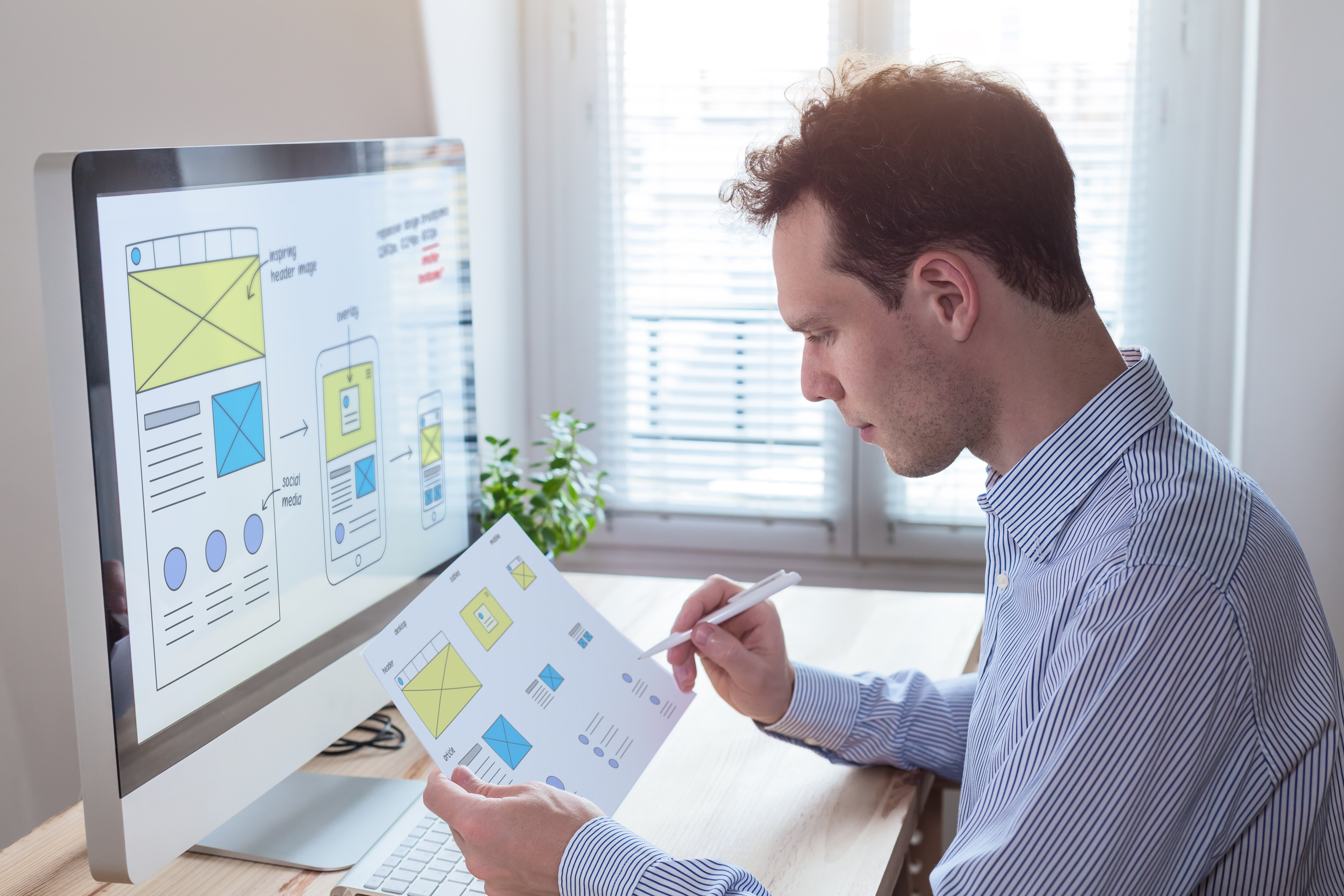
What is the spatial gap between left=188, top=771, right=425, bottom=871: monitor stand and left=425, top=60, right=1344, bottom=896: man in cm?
20

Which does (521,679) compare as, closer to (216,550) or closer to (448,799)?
(448,799)

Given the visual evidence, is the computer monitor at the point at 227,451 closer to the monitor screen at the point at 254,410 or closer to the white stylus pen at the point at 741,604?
the monitor screen at the point at 254,410

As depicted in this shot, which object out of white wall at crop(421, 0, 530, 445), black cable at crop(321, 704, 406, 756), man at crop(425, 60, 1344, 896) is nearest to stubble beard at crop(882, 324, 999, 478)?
man at crop(425, 60, 1344, 896)

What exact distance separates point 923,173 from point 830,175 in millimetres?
84

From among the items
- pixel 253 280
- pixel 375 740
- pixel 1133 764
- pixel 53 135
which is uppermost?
pixel 53 135

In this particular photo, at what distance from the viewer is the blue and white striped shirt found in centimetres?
73

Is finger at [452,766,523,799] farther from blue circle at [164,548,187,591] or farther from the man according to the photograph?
blue circle at [164,548,187,591]

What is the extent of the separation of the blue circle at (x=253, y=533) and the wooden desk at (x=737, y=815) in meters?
0.30

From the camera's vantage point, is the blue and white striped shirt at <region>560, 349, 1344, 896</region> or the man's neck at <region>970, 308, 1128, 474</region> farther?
the man's neck at <region>970, 308, 1128, 474</region>

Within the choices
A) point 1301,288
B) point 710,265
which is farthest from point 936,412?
point 710,265

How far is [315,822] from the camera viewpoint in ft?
3.51

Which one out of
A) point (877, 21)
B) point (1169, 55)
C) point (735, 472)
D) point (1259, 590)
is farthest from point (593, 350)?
point (1259, 590)

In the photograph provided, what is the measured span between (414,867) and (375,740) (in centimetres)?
30

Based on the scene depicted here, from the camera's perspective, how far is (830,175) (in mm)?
980
